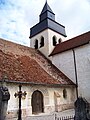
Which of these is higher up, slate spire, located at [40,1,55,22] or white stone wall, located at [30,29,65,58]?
slate spire, located at [40,1,55,22]

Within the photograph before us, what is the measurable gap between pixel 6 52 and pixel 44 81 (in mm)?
4842

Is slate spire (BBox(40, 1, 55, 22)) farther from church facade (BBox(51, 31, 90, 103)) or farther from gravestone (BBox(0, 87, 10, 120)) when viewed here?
gravestone (BBox(0, 87, 10, 120))

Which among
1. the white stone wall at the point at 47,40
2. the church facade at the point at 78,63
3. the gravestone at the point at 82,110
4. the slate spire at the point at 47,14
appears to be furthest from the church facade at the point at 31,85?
the slate spire at the point at 47,14

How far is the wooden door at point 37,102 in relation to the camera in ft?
43.9

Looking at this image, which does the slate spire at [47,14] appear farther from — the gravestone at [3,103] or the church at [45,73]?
the gravestone at [3,103]

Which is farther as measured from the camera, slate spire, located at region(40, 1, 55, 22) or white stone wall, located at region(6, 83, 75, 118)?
slate spire, located at region(40, 1, 55, 22)

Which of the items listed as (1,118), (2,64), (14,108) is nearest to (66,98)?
(14,108)

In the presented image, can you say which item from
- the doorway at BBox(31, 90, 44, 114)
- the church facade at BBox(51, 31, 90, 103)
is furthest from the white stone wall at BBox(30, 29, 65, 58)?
the doorway at BBox(31, 90, 44, 114)

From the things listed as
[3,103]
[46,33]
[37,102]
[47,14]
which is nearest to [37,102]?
[37,102]

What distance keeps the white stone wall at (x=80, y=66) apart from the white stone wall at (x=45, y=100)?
1390 millimetres

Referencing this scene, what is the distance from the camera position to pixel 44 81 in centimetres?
1389

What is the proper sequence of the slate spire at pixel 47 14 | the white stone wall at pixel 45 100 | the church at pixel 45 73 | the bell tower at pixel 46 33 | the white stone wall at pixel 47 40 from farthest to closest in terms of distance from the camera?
the slate spire at pixel 47 14
the bell tower at pixel 46 33
the white stone wall at pixel 47 40
the church at pixel 45 73
the white stone wall at pixel 45 100

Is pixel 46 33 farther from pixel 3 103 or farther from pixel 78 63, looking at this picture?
pixel 3 103

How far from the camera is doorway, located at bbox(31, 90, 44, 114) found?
527 inches
